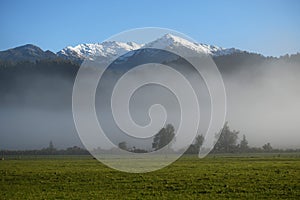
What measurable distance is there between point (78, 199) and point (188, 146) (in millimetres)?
170246

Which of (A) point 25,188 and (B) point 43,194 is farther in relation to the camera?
(A) point 25,188

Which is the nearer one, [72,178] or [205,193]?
[205,193]

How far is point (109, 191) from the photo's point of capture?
35.7 metres

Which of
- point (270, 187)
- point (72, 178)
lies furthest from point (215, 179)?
point (72, 178)

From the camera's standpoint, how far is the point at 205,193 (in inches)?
1331

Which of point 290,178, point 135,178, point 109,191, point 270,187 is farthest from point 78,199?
point 290,178

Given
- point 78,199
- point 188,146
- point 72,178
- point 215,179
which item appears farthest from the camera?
point 188,146

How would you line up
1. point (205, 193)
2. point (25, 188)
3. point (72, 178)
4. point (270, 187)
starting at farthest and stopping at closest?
1. point (72, 178)
2. point (25, 188)
3. point (270, 187)
4. point (205, 193)

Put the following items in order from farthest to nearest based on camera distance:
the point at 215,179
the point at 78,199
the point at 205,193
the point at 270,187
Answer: the point at 215,179 < the point at 270,187 < the point at 205,193 < the point at 78,199

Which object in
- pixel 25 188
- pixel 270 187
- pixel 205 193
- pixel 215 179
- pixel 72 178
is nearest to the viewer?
pixel 205 193

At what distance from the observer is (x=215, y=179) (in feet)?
139

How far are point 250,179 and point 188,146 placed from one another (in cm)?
15827

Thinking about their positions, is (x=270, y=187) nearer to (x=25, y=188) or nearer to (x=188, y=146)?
(x=25, y=188)

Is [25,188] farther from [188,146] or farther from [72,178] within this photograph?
[188,146]
